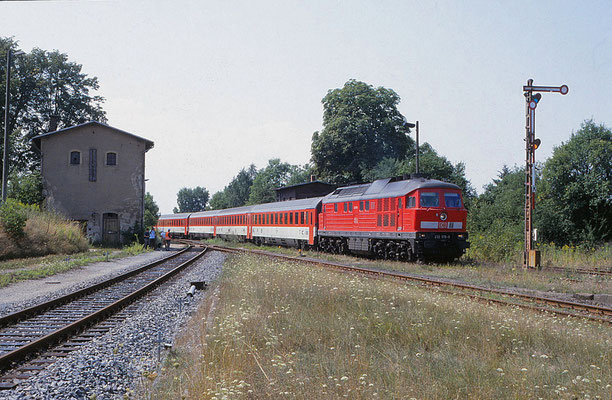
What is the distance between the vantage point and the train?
18.8 metres

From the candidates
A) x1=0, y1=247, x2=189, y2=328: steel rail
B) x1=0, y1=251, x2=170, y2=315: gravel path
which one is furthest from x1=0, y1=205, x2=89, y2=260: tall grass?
x1=0, y1=247, x2=189, y2=328: steel rail

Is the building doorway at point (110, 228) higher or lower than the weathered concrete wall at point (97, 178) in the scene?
lower

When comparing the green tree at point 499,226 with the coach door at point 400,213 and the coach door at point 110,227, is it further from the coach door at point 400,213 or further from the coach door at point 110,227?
the coach door at point 110,227

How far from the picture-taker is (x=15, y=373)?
596 centimetres

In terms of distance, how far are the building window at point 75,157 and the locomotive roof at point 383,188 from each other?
1825 centimetres

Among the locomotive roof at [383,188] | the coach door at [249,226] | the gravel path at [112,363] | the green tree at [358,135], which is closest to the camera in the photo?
the gravel path at [112,363]

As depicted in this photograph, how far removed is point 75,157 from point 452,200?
26.4m

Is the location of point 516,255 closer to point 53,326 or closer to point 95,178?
point 53,326

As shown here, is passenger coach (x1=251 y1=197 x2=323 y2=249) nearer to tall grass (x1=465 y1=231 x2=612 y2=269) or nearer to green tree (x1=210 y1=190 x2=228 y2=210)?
tall grass (x1=465 y1=231 x2=612 y2=269)

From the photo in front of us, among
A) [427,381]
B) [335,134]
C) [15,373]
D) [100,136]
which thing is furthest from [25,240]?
[335,134]

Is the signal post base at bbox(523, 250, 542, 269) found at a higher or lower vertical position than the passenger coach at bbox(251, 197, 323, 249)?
lower

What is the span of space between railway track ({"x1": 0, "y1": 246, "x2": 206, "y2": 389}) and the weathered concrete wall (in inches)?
865

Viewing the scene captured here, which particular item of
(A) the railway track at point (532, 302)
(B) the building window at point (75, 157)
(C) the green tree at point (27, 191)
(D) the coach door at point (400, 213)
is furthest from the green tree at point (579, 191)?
(C) the green tree at point (27, 191)

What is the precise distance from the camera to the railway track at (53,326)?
6.31 metres
